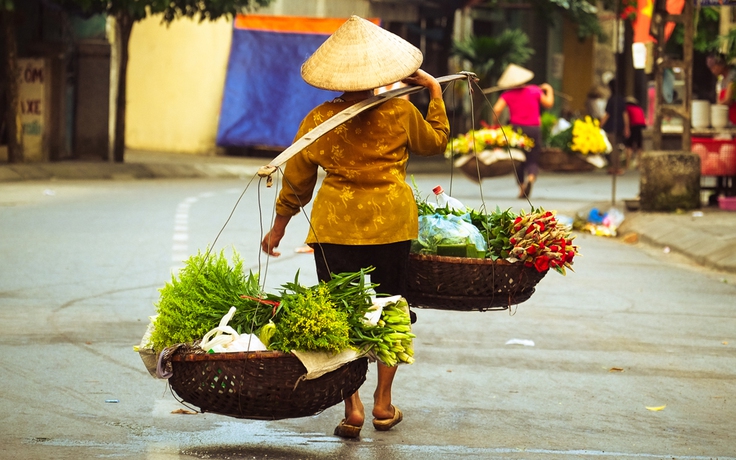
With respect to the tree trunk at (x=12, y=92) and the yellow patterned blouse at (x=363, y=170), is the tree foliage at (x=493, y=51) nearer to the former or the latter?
the tree trunk at (x=12, y=92)

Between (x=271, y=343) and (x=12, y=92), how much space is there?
664 inches

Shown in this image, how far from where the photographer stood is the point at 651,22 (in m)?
16.0

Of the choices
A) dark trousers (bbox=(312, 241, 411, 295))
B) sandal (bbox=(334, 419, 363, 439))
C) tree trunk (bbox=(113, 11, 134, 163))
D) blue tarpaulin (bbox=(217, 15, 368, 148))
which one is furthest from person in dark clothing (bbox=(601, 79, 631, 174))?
sandal (bbox=(334, 419, 363, 439))

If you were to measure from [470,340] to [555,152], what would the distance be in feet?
40.4

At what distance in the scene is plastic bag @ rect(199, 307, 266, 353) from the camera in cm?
498

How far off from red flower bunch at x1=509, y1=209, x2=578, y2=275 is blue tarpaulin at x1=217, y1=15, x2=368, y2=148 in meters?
22.1

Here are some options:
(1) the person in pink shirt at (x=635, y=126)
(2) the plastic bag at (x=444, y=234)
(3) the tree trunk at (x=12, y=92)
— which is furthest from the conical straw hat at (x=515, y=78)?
(2) the plastic bag at (x=444, y=234)

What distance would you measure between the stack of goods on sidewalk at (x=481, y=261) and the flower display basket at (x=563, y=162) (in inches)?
554

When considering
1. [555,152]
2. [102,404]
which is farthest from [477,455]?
[555,152]

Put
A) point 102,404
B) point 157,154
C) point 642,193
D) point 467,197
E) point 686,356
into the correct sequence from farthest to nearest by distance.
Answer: point 157,154 → point 467,197 → point 642,193 → point 686,356 → point 102,404

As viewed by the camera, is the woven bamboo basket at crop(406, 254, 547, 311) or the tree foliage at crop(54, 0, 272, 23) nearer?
the woven bamboo basket at crop(406, 254, 547, 311)

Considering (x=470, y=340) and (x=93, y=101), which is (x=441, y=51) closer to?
(x=93, y=101)

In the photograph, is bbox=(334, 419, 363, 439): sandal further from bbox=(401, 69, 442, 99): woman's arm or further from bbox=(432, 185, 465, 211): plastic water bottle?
bbox=(401, 69, 442, 99): woman's arm

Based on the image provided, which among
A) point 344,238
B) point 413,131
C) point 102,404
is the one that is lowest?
point 102,404
